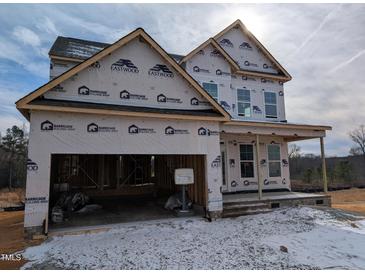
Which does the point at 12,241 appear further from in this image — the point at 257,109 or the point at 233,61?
the point at 257,109

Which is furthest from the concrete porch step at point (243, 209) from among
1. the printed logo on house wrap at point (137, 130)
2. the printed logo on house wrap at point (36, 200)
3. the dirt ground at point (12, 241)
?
the dirt ground at point (12, 241)

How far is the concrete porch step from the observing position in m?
9.65

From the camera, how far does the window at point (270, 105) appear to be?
1444 centimetres

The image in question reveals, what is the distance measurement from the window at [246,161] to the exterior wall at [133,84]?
15.3 ft

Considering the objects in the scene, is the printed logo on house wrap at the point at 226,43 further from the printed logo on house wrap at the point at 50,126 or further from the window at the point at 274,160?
the printed logo on house wrap at the point at 50,126

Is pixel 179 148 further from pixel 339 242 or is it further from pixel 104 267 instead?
pixel 339 242

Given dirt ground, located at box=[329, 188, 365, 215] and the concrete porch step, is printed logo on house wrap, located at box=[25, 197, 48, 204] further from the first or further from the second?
dirt ground, located at box=[329, 188, 365, 215]

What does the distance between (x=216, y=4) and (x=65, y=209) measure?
32.3ft

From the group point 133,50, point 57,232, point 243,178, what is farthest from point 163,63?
point 243,178

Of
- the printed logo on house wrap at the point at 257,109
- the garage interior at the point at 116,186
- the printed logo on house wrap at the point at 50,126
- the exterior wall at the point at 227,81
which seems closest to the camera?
the printed logo on house wrap at the point at 50,126

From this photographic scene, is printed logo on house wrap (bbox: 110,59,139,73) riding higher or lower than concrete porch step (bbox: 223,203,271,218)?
higher

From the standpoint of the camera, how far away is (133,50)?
901 centimetres

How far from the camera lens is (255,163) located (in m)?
13.5

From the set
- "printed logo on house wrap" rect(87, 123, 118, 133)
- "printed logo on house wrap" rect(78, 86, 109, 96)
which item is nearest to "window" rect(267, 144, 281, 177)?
"printed logo on house wrap" rect(87, 123, 118, 133)
